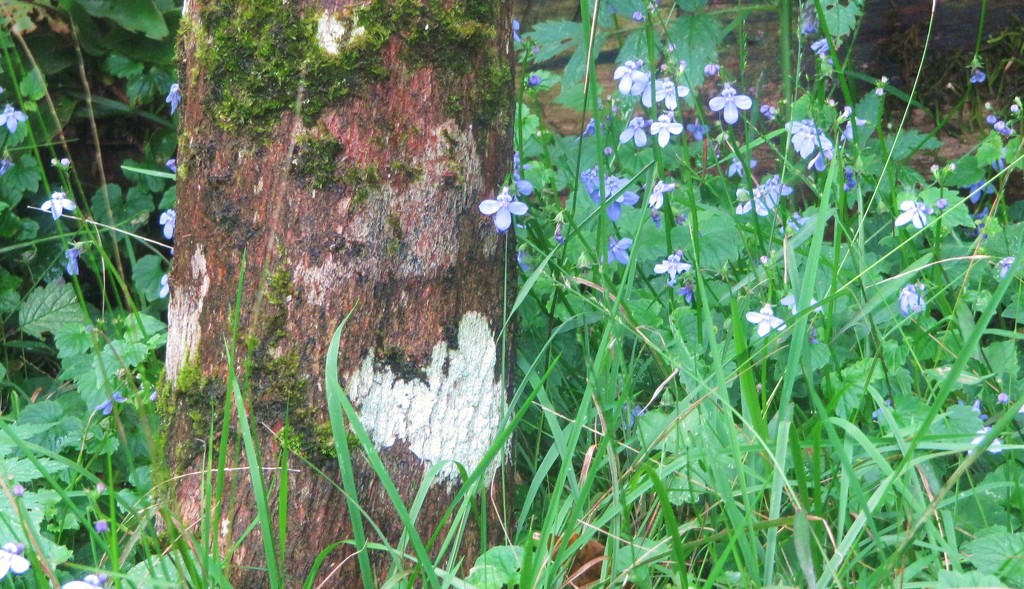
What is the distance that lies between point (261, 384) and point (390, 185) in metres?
0.40

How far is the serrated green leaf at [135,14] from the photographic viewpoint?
301cm

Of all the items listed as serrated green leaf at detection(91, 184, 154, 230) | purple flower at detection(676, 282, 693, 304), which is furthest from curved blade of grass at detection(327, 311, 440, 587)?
serrated green leaf at detection(91, 184, 154, 230)

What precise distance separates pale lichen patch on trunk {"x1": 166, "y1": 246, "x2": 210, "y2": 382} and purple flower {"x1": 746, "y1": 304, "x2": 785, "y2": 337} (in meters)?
1.02

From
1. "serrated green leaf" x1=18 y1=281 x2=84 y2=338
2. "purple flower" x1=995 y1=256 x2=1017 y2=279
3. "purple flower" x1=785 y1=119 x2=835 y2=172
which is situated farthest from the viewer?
"serrated green leaf" x1=18 y1=281 x2=84 y2=338

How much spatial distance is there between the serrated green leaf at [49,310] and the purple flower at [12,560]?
1.38m

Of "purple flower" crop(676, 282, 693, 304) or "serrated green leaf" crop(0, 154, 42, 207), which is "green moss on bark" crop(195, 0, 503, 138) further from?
"serrated green leaf" crop(0, 154, 42, 207)

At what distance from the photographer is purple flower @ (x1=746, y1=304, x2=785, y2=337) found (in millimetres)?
1812

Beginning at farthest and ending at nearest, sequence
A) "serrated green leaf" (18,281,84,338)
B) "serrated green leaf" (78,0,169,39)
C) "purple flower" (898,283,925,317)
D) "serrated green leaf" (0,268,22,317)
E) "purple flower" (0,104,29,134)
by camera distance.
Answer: "serrated green leaf" (78,0,169,39) < "serrated green leaf" (0,268,22,317) < "serrated green leaf" (18,281,84,338) < "purple flower" (0,104,29,134) < "purple flower" (898,283,925,317)

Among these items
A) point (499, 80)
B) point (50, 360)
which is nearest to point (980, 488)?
point (499, 80)

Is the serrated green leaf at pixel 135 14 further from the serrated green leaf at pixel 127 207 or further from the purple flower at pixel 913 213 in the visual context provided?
the purple flower at pixel 913 213

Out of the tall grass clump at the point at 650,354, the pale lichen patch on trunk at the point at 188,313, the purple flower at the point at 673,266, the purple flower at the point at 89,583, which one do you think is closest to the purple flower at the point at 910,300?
the tall grass clump at the point at 650,354

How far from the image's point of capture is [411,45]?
1.56 metres

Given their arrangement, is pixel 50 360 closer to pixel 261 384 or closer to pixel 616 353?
pixel 261 384

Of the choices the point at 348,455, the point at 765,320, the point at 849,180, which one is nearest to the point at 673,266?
the point at 765,320
